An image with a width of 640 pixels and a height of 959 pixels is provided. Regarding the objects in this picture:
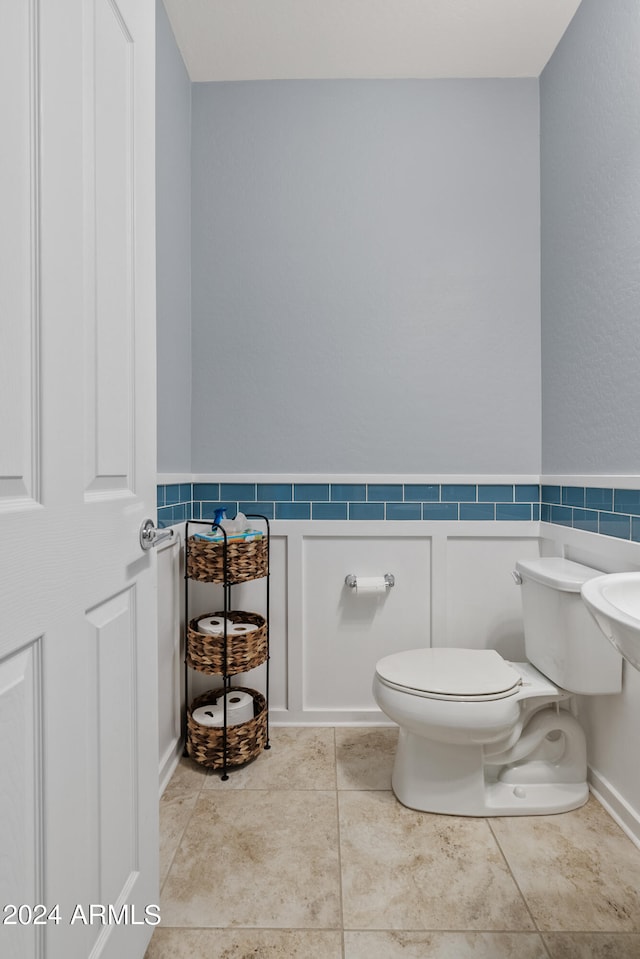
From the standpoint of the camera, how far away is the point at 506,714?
5.11 feet

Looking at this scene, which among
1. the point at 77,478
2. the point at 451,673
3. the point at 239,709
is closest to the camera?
the point at 77,478

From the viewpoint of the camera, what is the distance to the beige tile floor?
120 cm

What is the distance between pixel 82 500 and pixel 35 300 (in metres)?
0.29

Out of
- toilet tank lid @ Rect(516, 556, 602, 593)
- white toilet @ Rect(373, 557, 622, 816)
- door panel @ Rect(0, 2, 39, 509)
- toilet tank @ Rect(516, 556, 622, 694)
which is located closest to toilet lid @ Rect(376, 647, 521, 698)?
white toilet @ Rect(373, 557, 622, 816)

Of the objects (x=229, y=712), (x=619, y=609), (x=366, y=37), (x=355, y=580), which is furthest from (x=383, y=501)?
(x=366, y=37)

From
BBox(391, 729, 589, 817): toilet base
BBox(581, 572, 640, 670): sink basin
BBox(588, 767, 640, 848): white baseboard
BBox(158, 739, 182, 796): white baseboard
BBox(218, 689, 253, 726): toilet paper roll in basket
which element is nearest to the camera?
BBox(581, 572, 640, 670): sink basin

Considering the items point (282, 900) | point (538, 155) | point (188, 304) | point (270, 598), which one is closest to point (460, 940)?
point (282, 900)

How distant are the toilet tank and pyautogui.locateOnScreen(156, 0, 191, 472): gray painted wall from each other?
127 centimetres

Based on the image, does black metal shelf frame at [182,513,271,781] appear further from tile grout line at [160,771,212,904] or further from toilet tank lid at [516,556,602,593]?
toilet tank lid at [516,556,602,593]

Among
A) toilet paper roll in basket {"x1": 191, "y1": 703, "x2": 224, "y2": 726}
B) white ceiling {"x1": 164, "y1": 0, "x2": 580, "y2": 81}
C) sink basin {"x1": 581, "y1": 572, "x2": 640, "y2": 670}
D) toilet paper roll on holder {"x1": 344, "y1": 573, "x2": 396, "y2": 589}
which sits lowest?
toilet paper roll in basket {"x1": 191, "y1": 703, "x2": 224, "y2": 726}

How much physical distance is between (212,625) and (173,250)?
1308 mm

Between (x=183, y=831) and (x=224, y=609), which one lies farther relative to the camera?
(x=224, y=609)

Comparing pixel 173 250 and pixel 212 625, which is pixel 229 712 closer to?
pixel 212 625

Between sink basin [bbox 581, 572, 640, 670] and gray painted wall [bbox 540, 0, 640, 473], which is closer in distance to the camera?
sink basin [bbox 581, 572, 640, 670]
